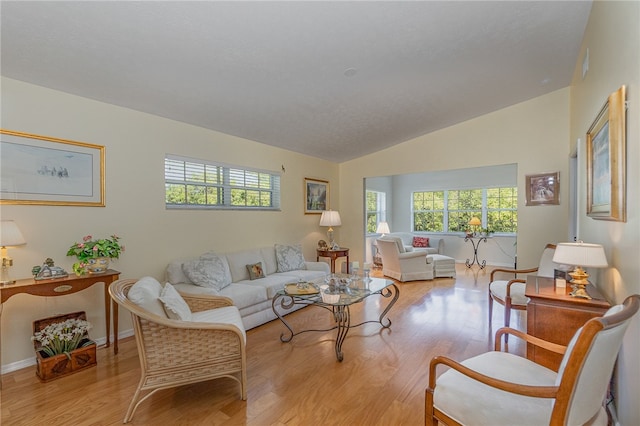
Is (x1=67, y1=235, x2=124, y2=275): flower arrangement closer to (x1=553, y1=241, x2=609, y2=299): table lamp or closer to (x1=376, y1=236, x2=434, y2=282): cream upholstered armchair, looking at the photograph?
(x1=553, y1=241, x2=609, y2=299): table lamp

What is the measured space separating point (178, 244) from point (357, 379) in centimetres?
266

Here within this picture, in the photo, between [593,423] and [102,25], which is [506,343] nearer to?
[593,423]

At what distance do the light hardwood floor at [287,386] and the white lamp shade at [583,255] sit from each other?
1.36 m

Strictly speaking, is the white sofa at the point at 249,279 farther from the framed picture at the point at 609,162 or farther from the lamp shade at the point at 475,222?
the lamp shade at the point at 475,222

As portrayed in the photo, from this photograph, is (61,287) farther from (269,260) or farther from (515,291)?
(515,291)

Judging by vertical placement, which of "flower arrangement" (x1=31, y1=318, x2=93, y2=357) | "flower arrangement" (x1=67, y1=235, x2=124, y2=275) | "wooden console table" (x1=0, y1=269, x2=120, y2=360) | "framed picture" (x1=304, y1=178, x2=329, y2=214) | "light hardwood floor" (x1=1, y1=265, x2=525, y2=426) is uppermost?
"framed picture" (x1=304, y1=178, x2=329, y2=214)

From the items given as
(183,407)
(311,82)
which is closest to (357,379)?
(183,407)

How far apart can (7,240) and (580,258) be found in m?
4.13

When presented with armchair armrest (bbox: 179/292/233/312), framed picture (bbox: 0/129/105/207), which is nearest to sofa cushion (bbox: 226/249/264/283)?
armchair armrest (bbox: 179/292/233/312)

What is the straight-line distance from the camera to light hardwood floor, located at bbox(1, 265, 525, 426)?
1.97 meters

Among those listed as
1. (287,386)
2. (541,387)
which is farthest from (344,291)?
(541,387)

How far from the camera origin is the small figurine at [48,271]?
8.46ft

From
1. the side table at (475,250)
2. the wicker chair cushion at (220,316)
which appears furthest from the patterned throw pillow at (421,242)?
the wicker chair cushion at (220,316)

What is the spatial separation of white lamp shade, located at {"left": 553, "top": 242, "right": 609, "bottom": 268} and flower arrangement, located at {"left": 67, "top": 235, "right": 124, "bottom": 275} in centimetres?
377
